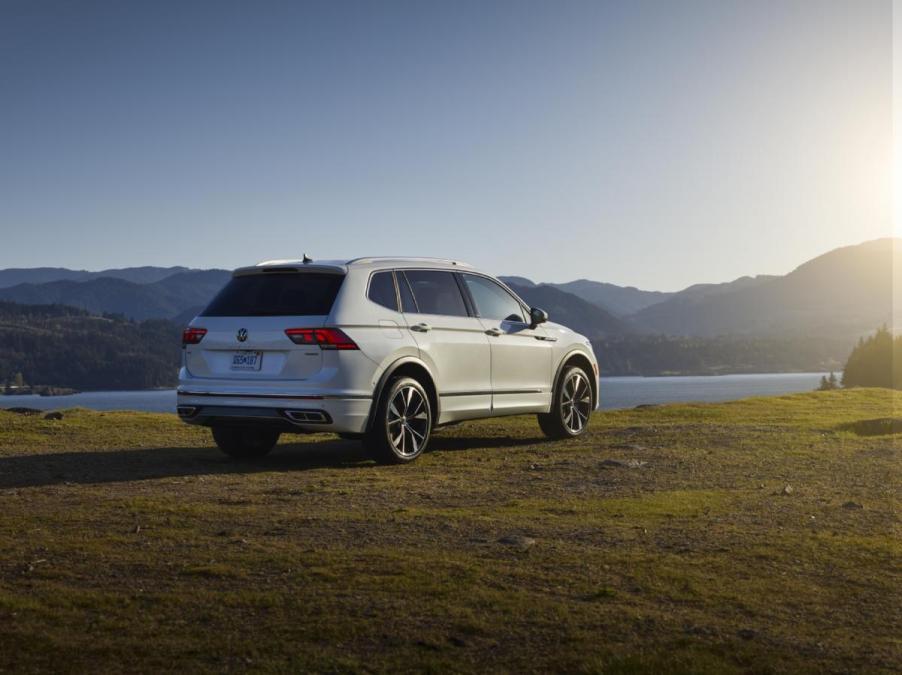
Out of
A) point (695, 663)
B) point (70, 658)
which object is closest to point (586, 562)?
point (695, 663)

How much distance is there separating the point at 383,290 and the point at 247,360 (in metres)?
1.57

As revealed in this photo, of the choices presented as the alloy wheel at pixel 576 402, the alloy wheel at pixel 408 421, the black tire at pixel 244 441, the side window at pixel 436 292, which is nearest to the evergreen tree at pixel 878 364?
the alloy wheel at pixel 576 402

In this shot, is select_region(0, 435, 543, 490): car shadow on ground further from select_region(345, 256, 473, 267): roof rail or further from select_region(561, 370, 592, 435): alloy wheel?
select_region(345, 256, 473, 267): roof rail

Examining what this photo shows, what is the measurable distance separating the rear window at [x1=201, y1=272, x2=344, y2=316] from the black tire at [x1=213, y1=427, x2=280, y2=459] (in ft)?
5.42

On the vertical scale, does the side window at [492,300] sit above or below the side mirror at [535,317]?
above

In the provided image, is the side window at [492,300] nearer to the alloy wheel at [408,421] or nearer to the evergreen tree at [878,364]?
the alloy wheel at [408,421]

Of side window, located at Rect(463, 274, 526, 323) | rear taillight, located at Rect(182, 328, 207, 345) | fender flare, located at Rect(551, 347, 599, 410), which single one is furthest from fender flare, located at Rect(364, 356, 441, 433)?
fender flare, located at Rect(551, 347, 599, 410)

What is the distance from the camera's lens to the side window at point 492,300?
38.6 ft

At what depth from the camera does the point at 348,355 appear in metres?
9.59

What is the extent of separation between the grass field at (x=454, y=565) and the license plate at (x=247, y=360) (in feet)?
3.54

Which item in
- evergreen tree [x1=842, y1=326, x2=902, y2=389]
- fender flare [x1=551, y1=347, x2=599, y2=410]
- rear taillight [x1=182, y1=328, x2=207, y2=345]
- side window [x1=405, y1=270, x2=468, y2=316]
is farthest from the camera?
evergreen tree [x1=842, y1=326, x2=902, y2=389]

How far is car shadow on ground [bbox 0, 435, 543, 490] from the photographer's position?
9.44 meters

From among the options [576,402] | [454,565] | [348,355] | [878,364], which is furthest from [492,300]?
[878,364]

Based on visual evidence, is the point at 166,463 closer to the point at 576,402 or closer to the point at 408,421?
the point at 408,421
